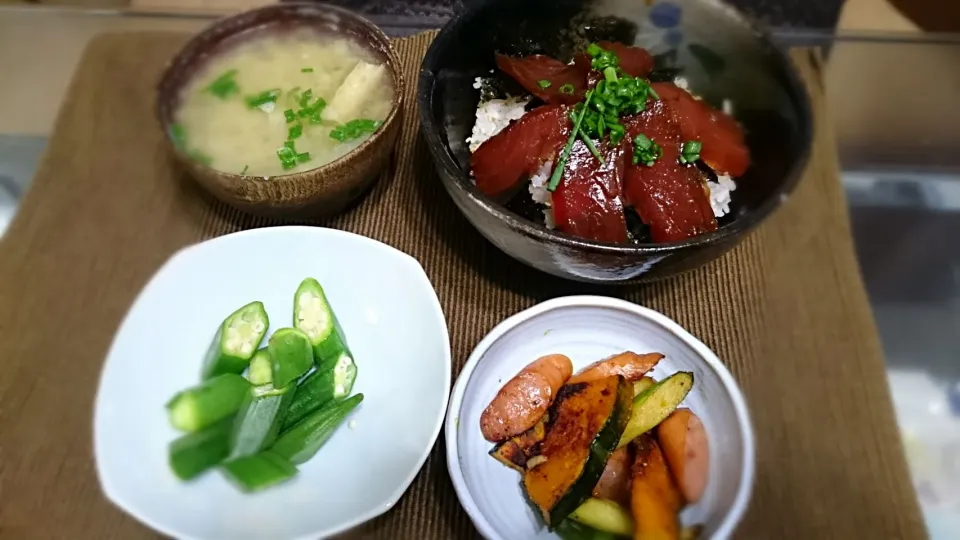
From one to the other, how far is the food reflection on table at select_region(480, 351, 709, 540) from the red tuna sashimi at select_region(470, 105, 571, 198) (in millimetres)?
240

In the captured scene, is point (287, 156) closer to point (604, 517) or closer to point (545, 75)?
point (545, 75)

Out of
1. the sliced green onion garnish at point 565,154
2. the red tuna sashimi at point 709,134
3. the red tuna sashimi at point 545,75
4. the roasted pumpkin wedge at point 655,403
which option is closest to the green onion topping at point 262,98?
the red tuna sashimi at point 545,75

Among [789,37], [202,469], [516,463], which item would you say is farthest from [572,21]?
[202,469]

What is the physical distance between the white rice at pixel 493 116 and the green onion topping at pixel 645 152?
19 centimetres

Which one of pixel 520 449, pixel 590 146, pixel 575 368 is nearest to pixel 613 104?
pixel 590 146

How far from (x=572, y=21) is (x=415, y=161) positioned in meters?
0.32

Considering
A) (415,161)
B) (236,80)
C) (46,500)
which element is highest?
(236,80)

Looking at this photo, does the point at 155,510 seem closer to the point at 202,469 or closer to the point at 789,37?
the point at 202,469

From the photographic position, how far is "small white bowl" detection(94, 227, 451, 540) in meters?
0.73

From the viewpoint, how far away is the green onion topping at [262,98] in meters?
0.99

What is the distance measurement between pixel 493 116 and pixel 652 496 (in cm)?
56

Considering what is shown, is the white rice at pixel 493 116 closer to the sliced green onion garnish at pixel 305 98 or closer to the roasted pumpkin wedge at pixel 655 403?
the sliced green onion garnish at pixel 305 98

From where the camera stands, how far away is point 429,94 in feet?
2.82

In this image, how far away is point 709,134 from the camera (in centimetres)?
90
